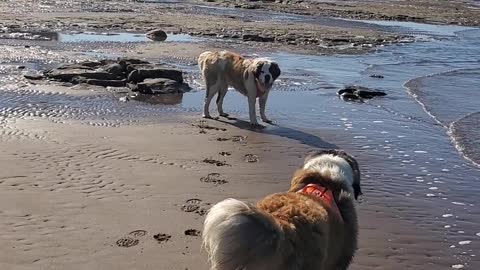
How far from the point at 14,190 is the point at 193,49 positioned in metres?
16.4

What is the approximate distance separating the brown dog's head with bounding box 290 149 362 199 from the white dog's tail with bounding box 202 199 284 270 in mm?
1355

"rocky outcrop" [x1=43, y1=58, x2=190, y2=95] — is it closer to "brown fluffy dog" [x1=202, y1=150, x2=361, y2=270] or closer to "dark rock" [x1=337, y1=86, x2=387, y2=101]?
"dark rock" [x1=337, y1=86, x2=387, y2=101]

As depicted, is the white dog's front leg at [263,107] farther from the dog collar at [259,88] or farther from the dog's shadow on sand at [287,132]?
the dog's shadow on sand at [287,132]

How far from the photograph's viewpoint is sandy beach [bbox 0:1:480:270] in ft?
20.6

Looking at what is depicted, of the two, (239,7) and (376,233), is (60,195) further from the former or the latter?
(239,7)

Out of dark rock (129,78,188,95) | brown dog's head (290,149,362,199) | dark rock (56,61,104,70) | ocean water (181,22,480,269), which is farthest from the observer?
dark rock (56,61,104,70)

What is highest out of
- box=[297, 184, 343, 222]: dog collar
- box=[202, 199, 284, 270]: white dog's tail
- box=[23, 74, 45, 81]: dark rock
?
box=[202, 199, 284, 270]: white dog's tail

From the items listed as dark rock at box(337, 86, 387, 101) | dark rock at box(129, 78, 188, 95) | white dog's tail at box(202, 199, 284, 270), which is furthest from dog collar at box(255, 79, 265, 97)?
white dog's tail at box(202, 199, 284, 270)

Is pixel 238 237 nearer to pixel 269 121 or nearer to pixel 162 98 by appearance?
pixel 269 121

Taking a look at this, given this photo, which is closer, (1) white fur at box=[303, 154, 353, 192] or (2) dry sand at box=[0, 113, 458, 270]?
(1) white fur at box=[303, 154, 353, 192]

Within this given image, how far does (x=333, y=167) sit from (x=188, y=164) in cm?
410

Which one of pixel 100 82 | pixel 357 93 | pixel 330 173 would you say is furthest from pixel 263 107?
pixel 330 173

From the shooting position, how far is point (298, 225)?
13.5ft

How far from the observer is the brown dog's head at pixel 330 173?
200 inches
